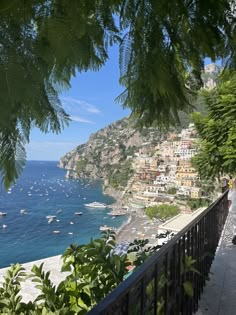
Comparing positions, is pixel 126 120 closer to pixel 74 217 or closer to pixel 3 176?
pixel 3 176

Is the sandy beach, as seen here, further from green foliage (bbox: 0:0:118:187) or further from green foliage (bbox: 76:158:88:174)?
green foliage (bbox: 76:158:88:174)

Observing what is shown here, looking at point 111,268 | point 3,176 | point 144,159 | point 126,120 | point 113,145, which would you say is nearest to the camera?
point 3,176

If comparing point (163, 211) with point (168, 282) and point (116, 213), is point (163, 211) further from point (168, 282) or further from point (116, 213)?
point (168, 282)

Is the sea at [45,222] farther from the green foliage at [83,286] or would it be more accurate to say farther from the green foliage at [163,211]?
the green foliage at [83,286]

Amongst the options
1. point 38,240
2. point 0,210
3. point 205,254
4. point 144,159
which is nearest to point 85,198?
point 144,159

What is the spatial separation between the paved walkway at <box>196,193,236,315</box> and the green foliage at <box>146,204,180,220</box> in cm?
3433

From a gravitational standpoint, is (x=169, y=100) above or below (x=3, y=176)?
above

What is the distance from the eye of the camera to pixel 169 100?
1.46 metres

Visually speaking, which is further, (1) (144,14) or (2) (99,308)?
(1) (144,14)

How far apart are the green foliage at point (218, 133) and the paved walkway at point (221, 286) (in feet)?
8.21

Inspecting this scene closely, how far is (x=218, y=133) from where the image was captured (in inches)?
258

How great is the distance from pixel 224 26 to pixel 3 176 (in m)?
1.15

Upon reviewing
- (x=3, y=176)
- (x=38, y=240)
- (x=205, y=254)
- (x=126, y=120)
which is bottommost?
(x=38, y=240)

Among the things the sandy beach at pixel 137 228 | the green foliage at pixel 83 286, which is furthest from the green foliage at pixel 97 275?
the sandy beach at pixel 137 228
